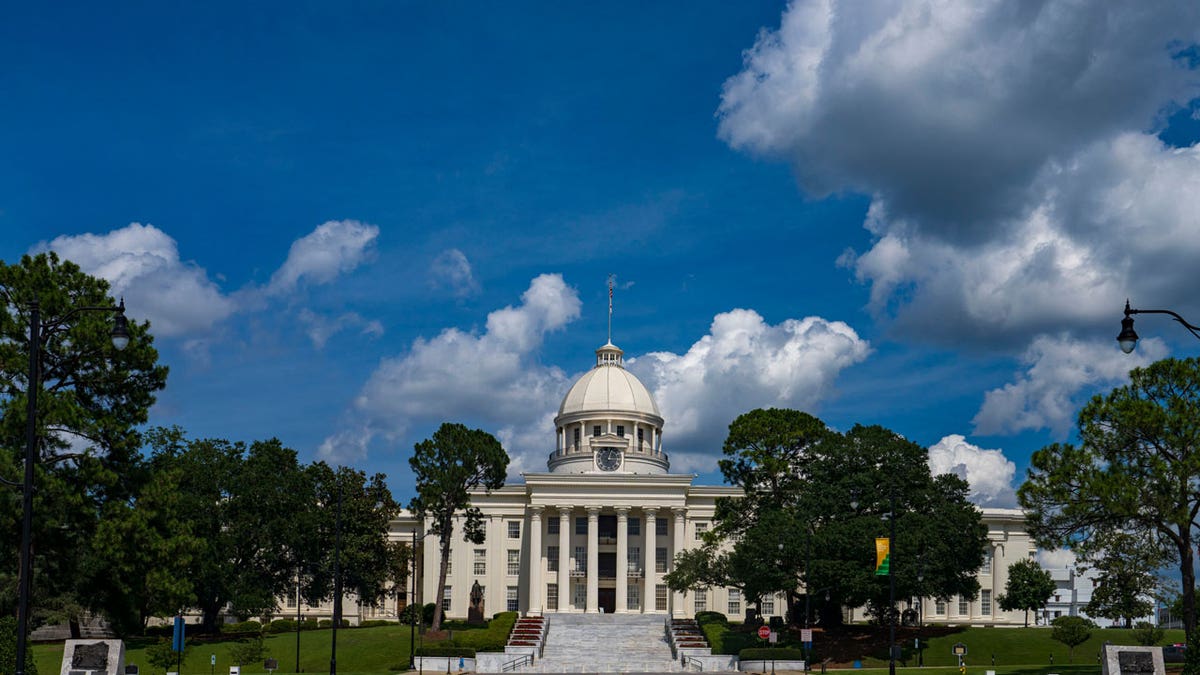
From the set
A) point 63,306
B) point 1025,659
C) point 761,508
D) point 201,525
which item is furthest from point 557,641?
point 63,306

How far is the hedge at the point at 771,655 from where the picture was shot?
203 feet

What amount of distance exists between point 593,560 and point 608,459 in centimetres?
1091

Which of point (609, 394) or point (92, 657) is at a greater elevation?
point (609, 394)

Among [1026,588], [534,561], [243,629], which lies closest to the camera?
[243,629]

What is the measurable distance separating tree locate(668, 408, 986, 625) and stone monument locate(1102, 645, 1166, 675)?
1020 inches

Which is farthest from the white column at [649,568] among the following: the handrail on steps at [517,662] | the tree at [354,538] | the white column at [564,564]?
the handrail on steps at [517,662]

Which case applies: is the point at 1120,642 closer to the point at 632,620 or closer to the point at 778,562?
the point at 778,562

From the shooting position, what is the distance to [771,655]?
61750 mm

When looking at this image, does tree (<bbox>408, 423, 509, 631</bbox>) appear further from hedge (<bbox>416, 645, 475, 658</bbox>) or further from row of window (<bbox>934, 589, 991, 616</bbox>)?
row of window (<bbox>934, 589, 991, 616</bbox>)

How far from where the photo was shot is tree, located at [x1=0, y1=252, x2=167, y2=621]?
43.9m

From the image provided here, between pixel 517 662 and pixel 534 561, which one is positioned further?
pixel 534 561

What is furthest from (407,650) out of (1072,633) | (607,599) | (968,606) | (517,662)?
(968,606)

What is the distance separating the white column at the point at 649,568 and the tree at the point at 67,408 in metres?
50.7

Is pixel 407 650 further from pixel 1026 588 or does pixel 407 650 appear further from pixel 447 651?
pixel 1026 588
